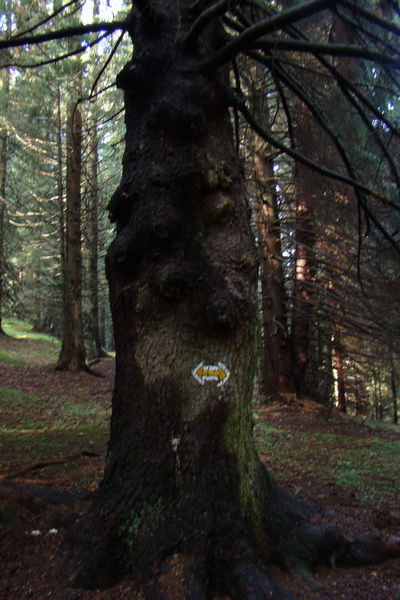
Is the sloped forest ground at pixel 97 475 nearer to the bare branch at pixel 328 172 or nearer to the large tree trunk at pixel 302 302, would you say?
the large tree trunk at pixel 302 302

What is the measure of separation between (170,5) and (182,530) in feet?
12.5

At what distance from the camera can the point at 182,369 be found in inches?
116

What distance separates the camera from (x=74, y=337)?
43.1 ft

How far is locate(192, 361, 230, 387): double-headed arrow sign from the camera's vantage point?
2.93 metres

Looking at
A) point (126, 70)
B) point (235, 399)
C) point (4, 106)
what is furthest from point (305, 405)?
point (4, 106)

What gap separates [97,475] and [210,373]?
238 centimetres

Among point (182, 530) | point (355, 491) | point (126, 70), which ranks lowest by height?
point (355, 491)

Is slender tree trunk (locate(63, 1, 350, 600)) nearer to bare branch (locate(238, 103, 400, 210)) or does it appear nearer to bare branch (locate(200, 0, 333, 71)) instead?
bare branch (locate(200, 0, 333, 71))

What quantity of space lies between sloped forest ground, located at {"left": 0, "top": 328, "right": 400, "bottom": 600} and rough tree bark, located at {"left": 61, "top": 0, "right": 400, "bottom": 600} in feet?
0.73

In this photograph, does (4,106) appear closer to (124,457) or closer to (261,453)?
(261,453)

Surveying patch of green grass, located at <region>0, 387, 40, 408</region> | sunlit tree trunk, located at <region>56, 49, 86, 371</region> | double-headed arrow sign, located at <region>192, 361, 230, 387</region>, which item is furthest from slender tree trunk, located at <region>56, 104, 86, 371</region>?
double-headed arrow sign, located at <region>192, 361, 230, 387</region>

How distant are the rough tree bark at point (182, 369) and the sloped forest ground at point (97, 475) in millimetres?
223

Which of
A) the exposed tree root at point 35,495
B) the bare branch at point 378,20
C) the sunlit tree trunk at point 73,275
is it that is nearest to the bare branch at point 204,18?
the bare branch at point 378,20

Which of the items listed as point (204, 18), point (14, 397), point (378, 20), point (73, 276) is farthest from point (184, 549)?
point (73, 276)
